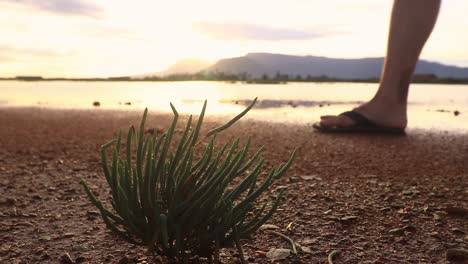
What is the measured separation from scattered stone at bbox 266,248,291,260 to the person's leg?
3.34 meters

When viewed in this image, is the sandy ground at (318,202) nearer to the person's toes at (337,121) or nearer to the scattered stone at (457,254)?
the scattered stone at (457,254)

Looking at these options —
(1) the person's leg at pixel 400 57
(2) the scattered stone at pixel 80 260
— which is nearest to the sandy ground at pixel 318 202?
(2) the scattered stone at pixel 80 260

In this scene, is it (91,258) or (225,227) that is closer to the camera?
(225,227)

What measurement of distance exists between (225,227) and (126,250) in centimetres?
54

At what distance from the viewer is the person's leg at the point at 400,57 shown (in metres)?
4.46

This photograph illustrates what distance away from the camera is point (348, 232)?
2.00 meters

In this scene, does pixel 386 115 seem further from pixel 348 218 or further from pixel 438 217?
pixel 348 218

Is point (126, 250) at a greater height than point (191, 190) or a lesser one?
lesser

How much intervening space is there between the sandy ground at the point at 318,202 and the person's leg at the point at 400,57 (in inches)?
12.0

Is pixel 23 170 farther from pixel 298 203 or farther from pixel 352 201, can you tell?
pixel 352 201

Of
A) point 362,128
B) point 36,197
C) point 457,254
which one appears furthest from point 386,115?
point 36,197

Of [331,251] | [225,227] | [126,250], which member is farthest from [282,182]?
[225,227]

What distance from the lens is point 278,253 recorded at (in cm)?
176

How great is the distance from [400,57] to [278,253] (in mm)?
3381
